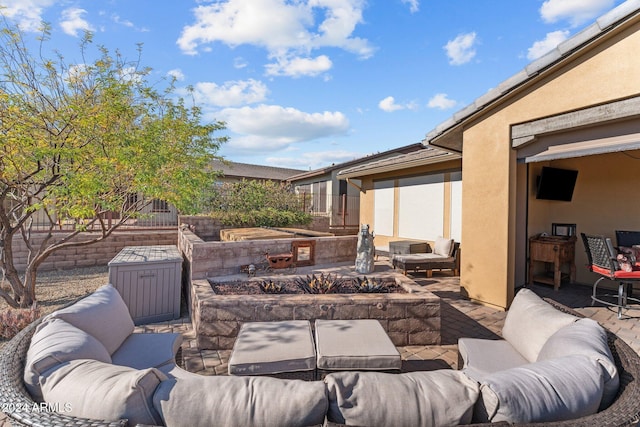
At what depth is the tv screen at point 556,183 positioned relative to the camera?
20.7ft

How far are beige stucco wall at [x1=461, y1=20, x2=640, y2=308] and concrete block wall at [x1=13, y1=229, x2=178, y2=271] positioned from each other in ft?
28.4

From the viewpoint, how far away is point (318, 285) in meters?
4.19

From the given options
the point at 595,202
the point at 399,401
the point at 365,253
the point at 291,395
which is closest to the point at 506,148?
the point at 365,253

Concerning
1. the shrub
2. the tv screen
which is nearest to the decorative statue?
the tv screen

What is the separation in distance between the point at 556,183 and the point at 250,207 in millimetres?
8052

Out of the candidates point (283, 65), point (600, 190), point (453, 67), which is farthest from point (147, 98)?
point (600, 190)

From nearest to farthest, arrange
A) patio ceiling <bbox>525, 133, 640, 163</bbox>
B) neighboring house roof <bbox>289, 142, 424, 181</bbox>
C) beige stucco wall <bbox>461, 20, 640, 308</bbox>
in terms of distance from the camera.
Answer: beige stucco wall <bbox>461, 20, 640, 308</bbox> → patio ceiling <bbox>525, 133, 640, 163</bbox> → neighboring house roof <bbox>289, 142, 424, 181</bbox>

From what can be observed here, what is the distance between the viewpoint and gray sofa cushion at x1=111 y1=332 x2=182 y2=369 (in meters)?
2.33

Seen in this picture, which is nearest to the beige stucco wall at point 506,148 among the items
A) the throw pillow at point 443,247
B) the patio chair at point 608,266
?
the patio chair at point 608,266

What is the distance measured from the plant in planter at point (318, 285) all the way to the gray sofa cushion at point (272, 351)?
3.96ft

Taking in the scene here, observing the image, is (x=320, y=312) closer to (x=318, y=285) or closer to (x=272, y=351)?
(x=318, y=285)

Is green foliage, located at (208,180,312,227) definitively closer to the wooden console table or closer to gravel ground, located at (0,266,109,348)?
gravel ground, located at (0,266,109,348)

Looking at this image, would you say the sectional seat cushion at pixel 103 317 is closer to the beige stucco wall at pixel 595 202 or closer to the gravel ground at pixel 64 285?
the gravel ground at pixel 64 285

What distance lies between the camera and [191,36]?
6562 mm
